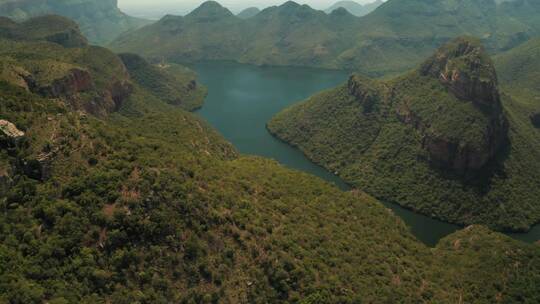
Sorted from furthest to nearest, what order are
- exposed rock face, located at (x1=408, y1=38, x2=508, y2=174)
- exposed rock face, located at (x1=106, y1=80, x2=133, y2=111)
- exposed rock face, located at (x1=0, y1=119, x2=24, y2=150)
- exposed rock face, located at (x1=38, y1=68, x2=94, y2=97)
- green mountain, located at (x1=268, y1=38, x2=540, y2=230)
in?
exposed rock face, located at (x1=106, y1=80, x2=133, y2=111) < exposed rock face, located at (x1=408, y1=38, x2=508, y2=174) < green mountain, located at (x1=268, y1=38, x2=540, y2=230) < exposed rock face, located at (x1=38, y1=68, x2=94, y2=97) < exposed rock face, located at (x1=0, y1=119, x2=24, y2=150)

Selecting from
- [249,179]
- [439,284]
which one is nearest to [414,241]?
[439,284]

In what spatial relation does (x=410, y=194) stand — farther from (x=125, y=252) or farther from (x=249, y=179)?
(x=125, y=252)

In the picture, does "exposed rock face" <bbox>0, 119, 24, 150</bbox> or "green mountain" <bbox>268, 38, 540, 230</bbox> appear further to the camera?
"green mountain" <bbox>268, 38, 540, 230</bbox>

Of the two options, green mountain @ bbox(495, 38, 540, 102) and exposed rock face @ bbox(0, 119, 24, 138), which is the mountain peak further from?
exposed rock face @ bbox(0, 119, 24, 138)

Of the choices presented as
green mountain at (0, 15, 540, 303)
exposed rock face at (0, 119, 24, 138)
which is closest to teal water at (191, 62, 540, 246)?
green mountain at (0, 15, 540, 303)

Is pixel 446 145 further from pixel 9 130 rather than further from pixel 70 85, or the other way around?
pixel 9 130

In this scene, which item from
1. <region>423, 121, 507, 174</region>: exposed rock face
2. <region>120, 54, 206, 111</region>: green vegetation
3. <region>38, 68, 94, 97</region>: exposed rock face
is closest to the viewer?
<region>38, 68, 94, 97</region>: exposed rock face
